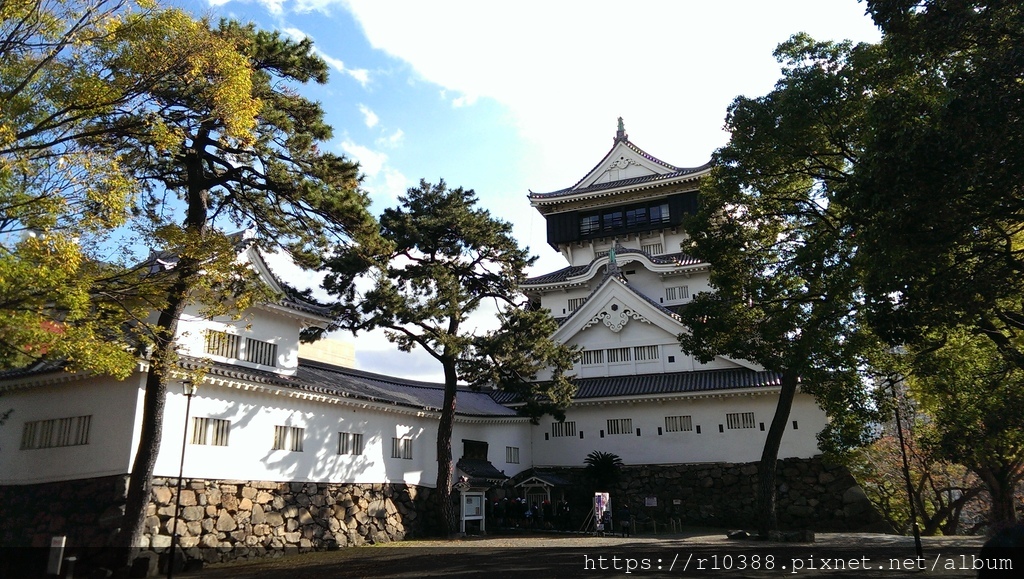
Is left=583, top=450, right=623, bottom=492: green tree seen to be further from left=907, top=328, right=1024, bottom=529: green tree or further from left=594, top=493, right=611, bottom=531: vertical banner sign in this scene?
left=907, top=328, right=1024, bottom=529: green tree

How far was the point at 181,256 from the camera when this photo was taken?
38.0ft

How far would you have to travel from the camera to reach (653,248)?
1337 inches

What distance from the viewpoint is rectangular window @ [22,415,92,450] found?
1494 cm

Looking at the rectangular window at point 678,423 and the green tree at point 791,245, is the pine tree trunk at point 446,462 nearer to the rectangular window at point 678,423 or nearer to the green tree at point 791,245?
the green tree at point 791,245

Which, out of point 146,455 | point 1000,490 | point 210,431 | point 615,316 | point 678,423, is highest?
point 615,316

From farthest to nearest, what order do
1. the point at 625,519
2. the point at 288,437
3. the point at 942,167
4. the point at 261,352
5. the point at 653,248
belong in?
the point at 653,248 < the point at 625,519 < the point at 261,352 < the point at 288,437 < the point at 942,167

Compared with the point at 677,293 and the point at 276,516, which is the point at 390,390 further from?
the point at 677,293

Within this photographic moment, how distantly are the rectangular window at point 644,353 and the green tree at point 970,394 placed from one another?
35.7 ft

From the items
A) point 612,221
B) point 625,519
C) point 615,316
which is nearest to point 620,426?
point 625,519

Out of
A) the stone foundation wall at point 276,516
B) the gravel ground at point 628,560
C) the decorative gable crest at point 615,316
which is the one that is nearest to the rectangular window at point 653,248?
the decorative gable crest at point 615,316

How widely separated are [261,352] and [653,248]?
21.8 metres

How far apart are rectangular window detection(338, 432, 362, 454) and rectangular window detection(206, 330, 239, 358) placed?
4049mm

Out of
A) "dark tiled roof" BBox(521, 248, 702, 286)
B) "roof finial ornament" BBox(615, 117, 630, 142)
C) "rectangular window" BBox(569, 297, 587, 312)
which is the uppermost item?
"roof finial ornament" BBox(615, 117, 630, 142)

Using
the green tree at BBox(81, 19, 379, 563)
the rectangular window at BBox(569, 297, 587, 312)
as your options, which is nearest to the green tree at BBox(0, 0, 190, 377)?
the green tree at BBox(81, 19, 379, 563)
